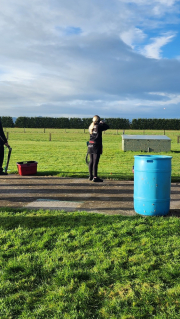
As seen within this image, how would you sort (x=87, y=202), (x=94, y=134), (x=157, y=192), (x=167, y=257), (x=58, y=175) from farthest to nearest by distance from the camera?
(x=58, y=175)
(x=94, y=134)
(x=87, y=202)
(x=157, y=192)
(x=167, y=257)

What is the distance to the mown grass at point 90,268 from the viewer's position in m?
2.43

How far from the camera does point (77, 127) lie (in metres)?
→ 60.9

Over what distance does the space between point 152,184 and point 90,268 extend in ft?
6.76

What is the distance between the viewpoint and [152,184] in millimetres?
4613

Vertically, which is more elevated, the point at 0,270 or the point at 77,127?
the point at 77,127

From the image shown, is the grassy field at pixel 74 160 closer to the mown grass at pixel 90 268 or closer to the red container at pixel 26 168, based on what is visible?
the red container at pixel 26 168

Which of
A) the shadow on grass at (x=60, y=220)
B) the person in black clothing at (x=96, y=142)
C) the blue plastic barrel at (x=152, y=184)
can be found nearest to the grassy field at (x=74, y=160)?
the person in black clothing at (x=96, y=142)

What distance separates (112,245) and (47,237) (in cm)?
93

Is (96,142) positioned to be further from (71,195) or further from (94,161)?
(71,195)

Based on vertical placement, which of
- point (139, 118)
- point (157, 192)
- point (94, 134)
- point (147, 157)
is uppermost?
point (139, 118)

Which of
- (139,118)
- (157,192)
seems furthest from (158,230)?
(139,118)

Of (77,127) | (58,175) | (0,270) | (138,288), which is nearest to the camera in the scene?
(138,288)

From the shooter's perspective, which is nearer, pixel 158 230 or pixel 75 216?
pixel 158 230

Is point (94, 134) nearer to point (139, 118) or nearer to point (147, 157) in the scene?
point (147, 157)
